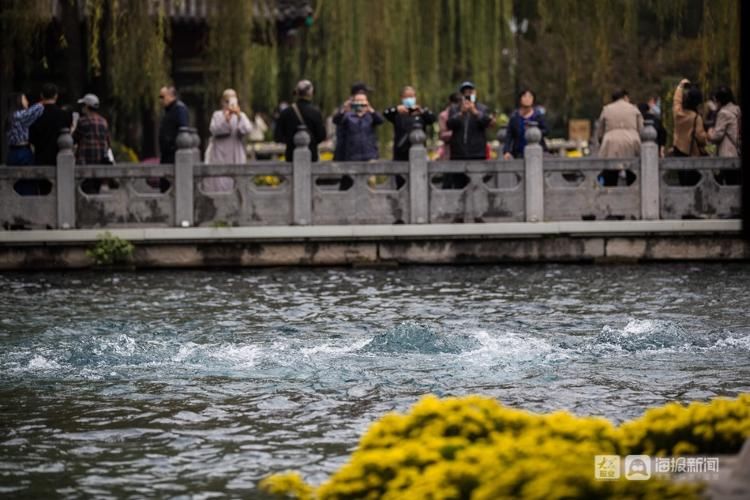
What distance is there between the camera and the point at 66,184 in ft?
64.0

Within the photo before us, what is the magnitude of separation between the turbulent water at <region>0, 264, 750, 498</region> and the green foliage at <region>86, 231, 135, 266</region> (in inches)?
21.7

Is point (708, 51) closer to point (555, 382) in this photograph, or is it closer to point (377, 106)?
point (377, 106)

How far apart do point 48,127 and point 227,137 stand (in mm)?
2285

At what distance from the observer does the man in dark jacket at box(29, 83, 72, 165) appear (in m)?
19.8

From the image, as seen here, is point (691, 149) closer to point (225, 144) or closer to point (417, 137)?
point (417, 137)

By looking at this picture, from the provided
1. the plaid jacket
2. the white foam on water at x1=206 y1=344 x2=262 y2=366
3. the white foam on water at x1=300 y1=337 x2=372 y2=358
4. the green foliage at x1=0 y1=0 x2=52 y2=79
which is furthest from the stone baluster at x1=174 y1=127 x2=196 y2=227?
the white foam on water at x1=300 y1=337 x2=372 y2=358

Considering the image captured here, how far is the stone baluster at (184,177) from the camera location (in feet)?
64.0

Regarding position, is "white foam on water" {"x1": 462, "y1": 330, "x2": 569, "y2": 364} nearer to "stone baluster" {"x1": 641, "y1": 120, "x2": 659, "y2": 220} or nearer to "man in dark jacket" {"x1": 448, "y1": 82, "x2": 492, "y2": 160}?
"stone baluster" {"x1": 641, "y1": 120, "x2": 659, "y2": 220}

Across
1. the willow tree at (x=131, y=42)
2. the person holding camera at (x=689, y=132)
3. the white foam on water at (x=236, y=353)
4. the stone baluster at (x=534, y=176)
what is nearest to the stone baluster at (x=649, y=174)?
the person holding camera at (x=689, y=132)

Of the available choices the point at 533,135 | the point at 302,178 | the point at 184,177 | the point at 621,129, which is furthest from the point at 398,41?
the point at 184,177

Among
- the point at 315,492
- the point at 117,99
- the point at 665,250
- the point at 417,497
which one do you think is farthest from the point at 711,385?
the point at 117,99

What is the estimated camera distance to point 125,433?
369 inches

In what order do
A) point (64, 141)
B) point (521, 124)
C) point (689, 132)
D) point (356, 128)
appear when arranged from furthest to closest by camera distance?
point (521, 124), point (689, 132), point (356, 128), point (64, 141)

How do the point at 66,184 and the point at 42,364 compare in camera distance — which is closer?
the point at 42,364
